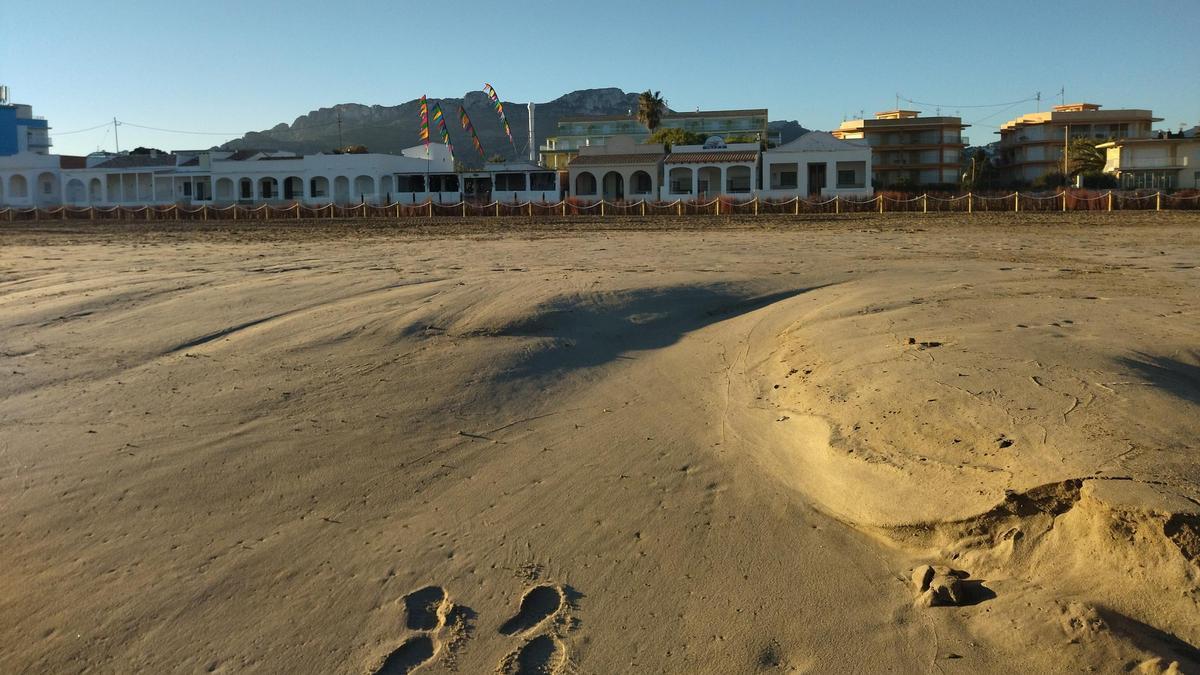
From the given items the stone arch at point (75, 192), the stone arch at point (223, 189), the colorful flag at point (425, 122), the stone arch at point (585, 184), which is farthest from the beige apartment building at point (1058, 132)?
the stone arch at point (75, 192)

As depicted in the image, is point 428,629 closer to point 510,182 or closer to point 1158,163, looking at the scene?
point 510,182

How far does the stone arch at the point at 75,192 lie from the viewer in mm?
60188

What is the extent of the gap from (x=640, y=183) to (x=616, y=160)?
1896 millimetres

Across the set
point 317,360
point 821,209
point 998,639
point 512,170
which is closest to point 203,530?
point 317,360

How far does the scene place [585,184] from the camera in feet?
177

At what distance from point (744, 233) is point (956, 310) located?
40.8 ft

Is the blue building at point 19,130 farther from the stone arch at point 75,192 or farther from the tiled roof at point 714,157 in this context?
the tiled roof at point 714,157

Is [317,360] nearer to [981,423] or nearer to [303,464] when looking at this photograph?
[303,464]

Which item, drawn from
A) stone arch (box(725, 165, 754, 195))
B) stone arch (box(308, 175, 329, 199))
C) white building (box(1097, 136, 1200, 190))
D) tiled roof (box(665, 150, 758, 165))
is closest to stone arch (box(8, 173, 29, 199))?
stone arch (box(308, 175, 329, 199))

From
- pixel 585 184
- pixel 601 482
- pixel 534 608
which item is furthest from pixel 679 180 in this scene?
pixel 534 608

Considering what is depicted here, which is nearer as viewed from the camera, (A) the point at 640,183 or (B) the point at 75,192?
(A) the point at 640,183

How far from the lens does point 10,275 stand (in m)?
12.3

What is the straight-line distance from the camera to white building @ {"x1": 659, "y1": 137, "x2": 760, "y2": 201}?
5066 cm

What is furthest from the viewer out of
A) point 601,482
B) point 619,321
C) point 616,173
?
point 616,173
